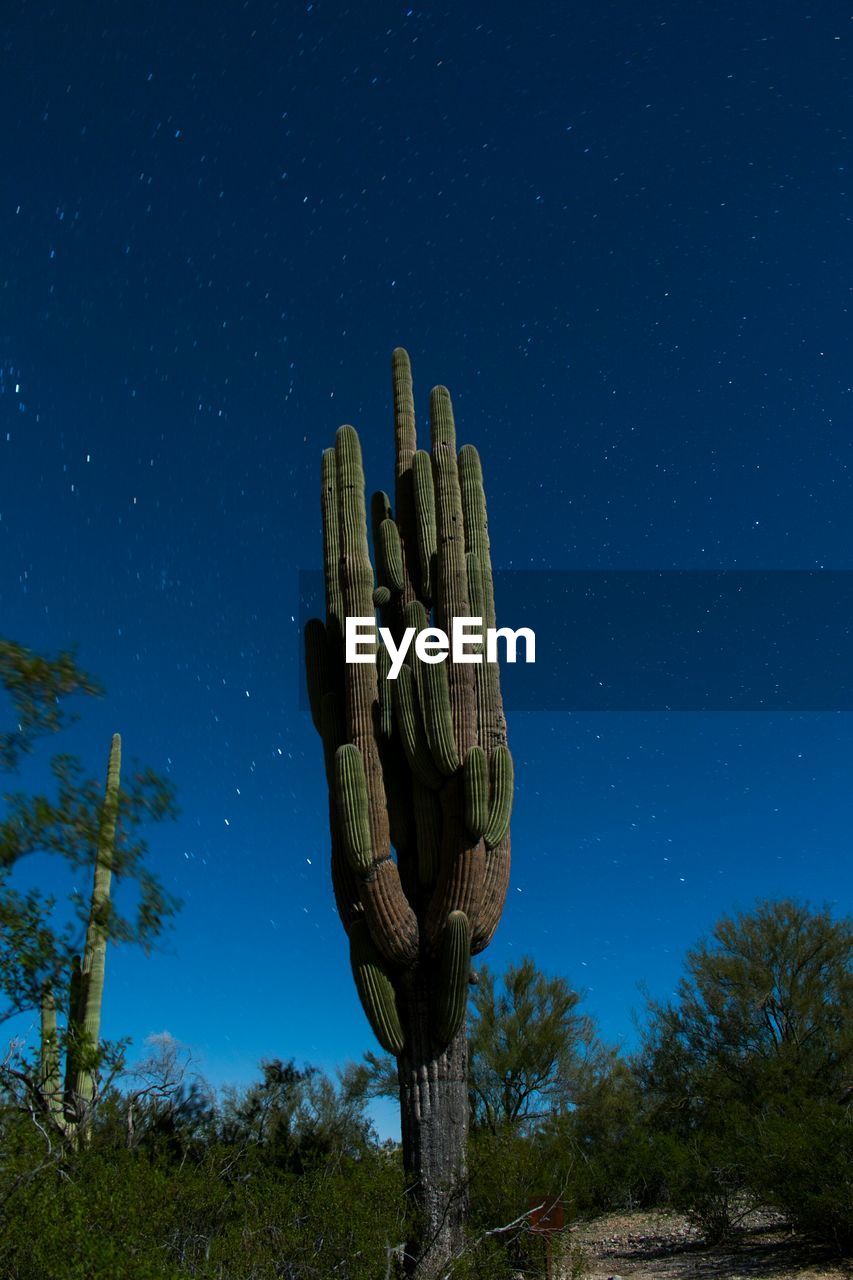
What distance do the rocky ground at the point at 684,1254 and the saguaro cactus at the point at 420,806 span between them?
168 cm

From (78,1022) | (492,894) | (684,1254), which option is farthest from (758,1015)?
(78,1022)

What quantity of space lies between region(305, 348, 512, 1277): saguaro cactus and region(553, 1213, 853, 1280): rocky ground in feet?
5.50

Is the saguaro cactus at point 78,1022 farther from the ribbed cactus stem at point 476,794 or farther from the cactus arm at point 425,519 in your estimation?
the cactus arm at point 425,519

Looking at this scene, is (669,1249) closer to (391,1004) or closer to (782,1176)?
(782,1176)

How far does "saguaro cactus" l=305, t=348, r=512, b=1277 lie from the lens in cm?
870

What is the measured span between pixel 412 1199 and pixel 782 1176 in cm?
467

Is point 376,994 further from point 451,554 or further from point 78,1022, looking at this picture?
point 451,554

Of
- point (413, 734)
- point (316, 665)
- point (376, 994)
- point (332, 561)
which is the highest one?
point (332, 561)

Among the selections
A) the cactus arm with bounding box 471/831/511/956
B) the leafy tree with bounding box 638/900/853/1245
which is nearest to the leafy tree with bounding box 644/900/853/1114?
the leafy tree with bounding box 638/900/853/1245

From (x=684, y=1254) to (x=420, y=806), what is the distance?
22.5ft

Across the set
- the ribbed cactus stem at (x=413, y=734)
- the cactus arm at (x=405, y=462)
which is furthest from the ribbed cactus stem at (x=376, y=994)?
the cactus arm at (x=405, y=462)

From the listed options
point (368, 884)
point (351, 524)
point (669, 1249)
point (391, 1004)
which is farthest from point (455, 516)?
point (669, 1249)

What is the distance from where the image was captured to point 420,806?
943 cm

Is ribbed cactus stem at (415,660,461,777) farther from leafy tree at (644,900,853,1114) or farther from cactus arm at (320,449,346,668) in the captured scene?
leafy tree at (644,900,853,1114)
